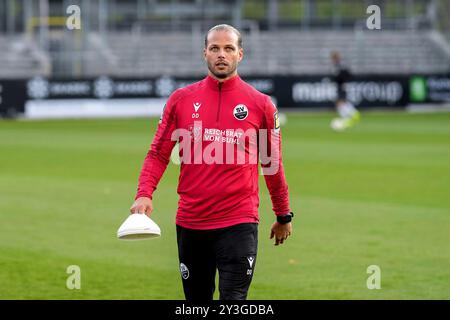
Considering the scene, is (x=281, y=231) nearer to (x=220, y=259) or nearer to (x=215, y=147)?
(x=220, y=259)

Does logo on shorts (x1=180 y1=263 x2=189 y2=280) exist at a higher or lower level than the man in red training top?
lower

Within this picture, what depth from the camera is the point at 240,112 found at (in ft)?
23.1

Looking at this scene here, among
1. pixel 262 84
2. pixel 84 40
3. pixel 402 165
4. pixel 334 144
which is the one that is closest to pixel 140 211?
pixel 402 165

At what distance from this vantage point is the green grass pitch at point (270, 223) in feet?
34.4

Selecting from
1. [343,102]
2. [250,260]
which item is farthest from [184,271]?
[343,102]

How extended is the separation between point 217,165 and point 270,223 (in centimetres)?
731

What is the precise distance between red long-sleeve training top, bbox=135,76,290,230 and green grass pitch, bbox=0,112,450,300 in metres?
2.93

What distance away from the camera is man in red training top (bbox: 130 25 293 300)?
23.0 ft

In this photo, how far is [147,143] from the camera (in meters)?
27.7

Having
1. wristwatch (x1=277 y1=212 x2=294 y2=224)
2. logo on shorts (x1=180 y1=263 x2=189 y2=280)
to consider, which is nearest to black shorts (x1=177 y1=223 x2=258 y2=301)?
logo on shorts (x1=180 y1=263 x2=189 y2=280)

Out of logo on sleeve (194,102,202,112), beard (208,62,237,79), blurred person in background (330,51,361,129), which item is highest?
beard (208,62,237,79)

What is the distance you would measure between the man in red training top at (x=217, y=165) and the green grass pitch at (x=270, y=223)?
284 centimetres

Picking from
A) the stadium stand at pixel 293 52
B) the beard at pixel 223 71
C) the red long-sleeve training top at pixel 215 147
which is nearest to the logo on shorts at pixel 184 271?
the red long-sleeve training top at pixel 215 147

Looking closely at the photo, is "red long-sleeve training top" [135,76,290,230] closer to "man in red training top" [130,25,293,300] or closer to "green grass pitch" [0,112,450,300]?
"man in red training top" [130,25,293,300]
